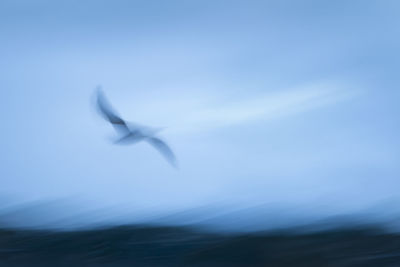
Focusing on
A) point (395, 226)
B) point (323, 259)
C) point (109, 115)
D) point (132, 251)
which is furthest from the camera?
point (109, 115)

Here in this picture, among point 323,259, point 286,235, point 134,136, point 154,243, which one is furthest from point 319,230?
point 134,136

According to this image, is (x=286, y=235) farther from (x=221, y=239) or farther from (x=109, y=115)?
(x=109, y=115)

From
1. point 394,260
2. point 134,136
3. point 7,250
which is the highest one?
point 134,136

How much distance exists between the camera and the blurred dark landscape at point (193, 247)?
6652 mm

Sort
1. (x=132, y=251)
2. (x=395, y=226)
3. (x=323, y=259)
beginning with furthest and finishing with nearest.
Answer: (x=395, y=226), (x=132, y=251), (x=323, y=259)

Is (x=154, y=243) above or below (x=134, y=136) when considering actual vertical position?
below

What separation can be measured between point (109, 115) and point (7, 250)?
2.18m

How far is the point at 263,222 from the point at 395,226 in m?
1.20

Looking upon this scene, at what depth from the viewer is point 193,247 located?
6.97 m

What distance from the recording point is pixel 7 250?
271 inches

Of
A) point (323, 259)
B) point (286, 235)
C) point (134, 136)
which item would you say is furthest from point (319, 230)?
point (134, 136)

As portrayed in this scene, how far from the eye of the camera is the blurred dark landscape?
665cm

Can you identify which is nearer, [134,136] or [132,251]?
[132,251]

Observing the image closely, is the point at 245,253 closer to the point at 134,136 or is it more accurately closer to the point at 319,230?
the point at 319,230
